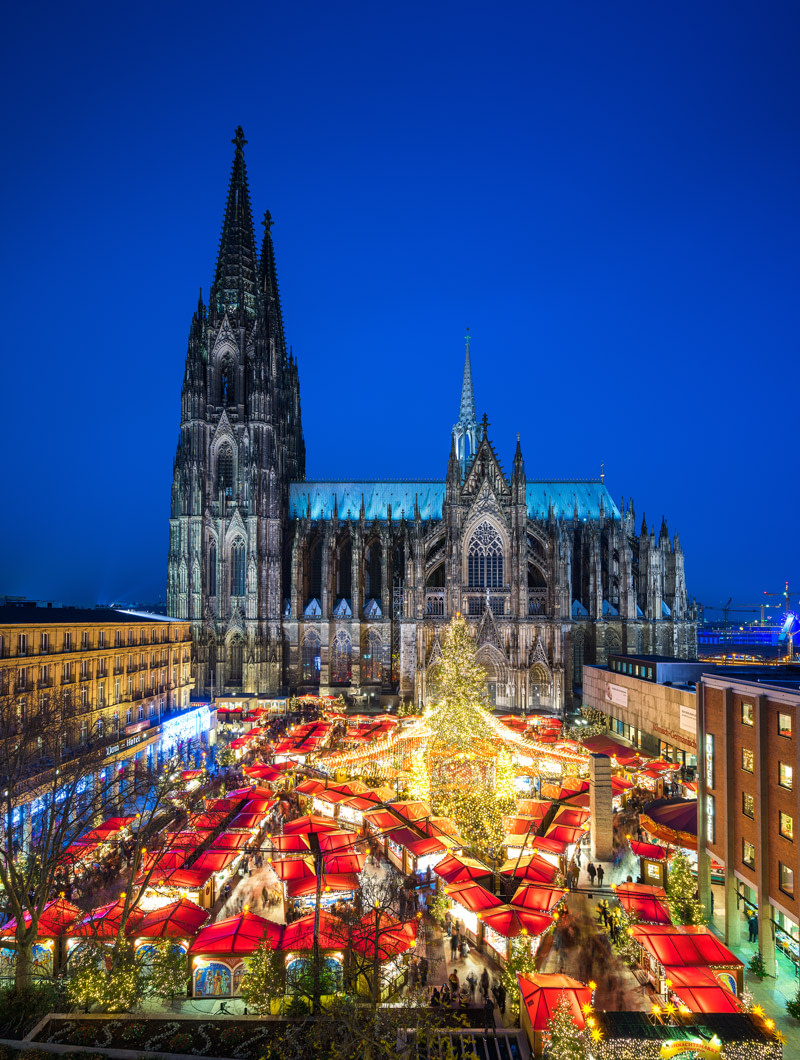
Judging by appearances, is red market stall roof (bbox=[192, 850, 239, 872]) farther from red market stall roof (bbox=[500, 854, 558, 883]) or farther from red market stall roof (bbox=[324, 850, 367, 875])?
red market stall roof (bbox=[500, 854, 558, 883])

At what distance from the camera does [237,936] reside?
1808cm

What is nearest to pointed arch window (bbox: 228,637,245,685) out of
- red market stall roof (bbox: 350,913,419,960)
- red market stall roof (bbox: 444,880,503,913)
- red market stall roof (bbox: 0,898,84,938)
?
red market stall roof (bbox: 0,898,84,938)

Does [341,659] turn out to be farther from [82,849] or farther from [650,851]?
[82,849]

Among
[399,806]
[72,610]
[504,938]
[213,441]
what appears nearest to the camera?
[504,938]

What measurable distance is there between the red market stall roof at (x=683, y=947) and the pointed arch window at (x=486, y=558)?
4125cm

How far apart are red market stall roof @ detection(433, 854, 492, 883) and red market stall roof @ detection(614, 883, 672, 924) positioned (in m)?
4.87

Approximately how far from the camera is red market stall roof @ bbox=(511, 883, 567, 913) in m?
20.5

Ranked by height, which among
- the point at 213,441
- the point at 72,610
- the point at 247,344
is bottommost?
the point at 72,610

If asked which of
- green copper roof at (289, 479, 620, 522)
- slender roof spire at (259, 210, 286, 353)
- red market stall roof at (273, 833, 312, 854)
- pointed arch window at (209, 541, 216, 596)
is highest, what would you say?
slender roof spire at (259, 210, 286, 353)

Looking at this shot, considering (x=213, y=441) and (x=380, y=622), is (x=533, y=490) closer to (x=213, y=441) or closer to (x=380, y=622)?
(x=380, y=622)

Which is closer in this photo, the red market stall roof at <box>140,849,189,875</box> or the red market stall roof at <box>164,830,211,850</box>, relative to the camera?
the red market stall roof at <box>140,849,189,875</box>

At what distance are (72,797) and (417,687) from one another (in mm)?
40648

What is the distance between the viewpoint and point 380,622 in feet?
206

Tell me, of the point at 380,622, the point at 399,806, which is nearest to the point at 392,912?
the point at 399,806
